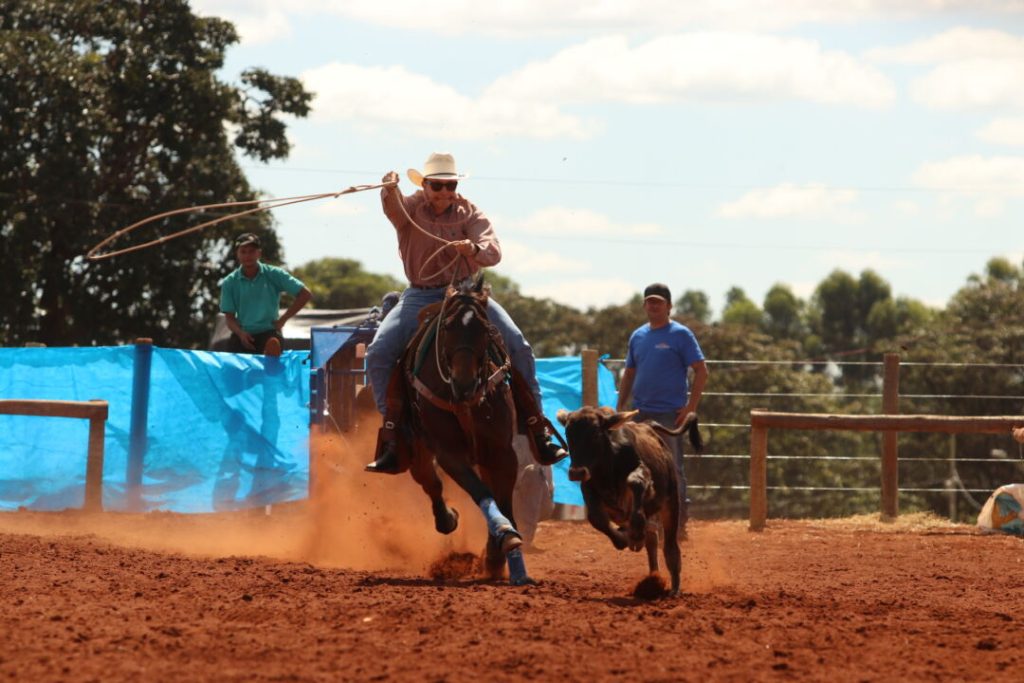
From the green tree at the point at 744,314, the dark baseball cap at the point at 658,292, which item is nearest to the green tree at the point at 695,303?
the green tree at the point at 744,314

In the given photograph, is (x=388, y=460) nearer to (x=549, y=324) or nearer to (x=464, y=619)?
(x=464, y=619)

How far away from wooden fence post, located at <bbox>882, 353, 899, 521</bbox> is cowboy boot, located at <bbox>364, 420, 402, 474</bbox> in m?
7.91

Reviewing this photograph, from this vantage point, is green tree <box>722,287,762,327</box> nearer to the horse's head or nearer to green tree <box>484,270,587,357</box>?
green tree <box>484,270,587,357</box>

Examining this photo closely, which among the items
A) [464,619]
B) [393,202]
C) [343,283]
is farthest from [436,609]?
[343,283]

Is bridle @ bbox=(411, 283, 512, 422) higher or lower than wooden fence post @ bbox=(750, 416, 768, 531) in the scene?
higher

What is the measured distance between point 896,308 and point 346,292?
2879 cm

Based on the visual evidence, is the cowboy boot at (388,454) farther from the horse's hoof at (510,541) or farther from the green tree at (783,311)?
the green tree at (783,311)

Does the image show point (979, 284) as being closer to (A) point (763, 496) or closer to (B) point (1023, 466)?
(B) point (1023, 466)

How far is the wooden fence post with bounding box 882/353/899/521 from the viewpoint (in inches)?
642

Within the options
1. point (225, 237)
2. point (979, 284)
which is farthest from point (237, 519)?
point (979, 284)

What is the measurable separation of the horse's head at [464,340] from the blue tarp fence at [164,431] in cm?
563

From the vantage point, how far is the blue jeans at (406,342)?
10016 millimetres

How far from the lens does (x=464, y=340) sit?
29.9ft

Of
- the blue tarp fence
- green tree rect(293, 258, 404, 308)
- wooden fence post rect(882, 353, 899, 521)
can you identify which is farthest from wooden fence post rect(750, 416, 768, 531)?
green tree rect(293, 258, 404, 308)
